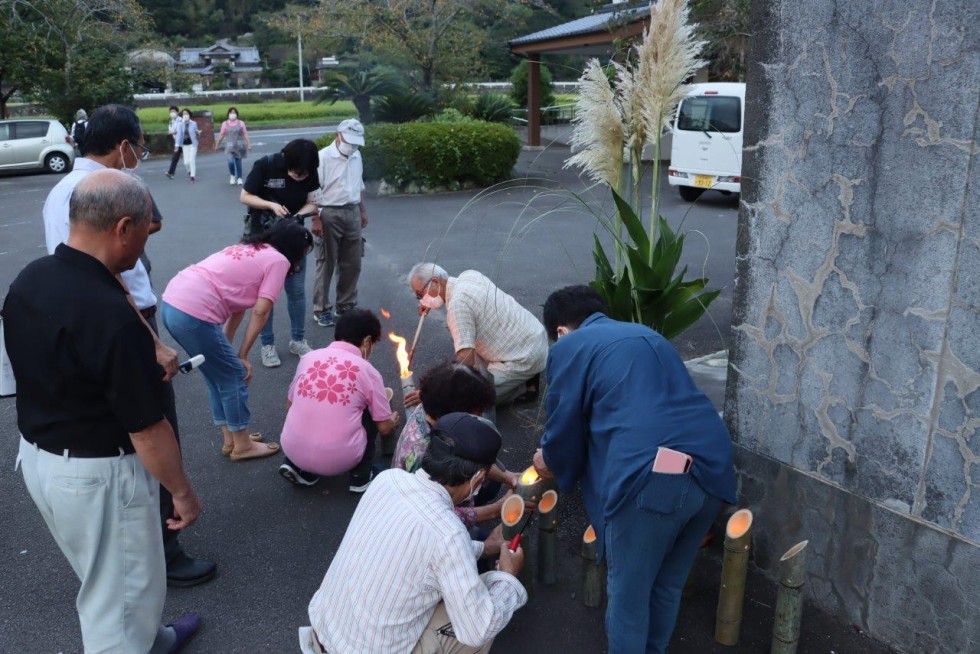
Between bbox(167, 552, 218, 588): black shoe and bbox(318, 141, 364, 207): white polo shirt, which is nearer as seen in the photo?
bbox(167, 552, 218, 588): black shoe

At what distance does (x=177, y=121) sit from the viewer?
18.7m

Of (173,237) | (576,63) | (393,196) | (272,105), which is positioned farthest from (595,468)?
(272,105)

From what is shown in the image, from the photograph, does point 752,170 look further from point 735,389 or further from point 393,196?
point 393,196

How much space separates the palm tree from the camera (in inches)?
738

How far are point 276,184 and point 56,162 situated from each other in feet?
59.9

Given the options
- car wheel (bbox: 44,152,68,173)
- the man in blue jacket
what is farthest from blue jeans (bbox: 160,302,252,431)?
car wheel (bbox: 44,152,68,173)

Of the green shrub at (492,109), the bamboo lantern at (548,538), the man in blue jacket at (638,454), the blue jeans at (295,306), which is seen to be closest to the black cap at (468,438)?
the man in blue jacket at (638,454)

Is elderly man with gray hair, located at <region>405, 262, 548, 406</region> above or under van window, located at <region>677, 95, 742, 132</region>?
under

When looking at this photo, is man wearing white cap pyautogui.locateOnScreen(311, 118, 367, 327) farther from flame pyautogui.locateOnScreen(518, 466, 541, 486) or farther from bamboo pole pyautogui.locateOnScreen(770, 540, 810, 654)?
bamboo pole pyautogui.locateOnScreen(770, 540, 810, 654)

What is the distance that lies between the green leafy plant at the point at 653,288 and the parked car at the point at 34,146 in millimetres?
21231

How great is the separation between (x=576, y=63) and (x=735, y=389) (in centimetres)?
3442

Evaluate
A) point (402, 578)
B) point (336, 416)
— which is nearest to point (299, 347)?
point (336, 416)

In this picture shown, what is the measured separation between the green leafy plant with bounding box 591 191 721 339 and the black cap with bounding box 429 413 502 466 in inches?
75.1

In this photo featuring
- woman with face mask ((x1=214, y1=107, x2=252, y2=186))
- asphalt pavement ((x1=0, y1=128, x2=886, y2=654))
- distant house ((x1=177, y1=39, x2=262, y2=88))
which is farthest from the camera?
distant house ((x1=177, y1=39, x2=262, y2=88))
